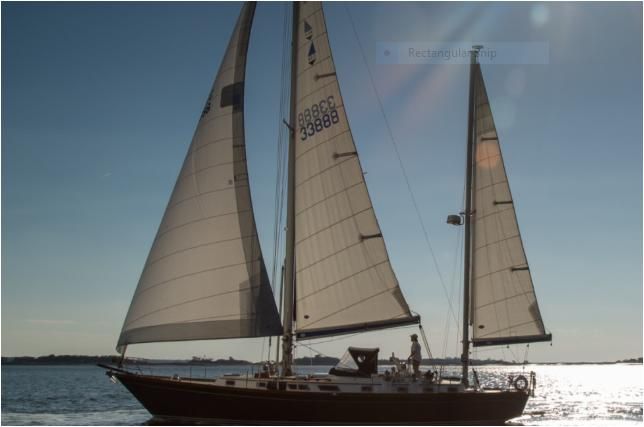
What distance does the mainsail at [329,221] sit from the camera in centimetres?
2800

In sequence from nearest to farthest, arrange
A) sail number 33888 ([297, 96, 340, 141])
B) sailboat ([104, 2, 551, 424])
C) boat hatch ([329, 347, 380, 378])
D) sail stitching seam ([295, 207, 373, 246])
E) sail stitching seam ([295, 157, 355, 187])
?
1. sailboat ([104, 2, 551, 424])
2. boat hatch ([329, 347, 380, 378])
3. sail stitching seam ([295, 207, 373, 246])
4. sail stitching seam ([295, 157, 355, 187])
5. sail number 33888 ([297, 96, 340, 141])

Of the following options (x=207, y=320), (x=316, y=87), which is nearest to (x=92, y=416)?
(x=207, y=320)

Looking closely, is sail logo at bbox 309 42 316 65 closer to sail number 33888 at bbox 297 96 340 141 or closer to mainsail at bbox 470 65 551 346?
sail number 33888 at bbox 297 96 340 141

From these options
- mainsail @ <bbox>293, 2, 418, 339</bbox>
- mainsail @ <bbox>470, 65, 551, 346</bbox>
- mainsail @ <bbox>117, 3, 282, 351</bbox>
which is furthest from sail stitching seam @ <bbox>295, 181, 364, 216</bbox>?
mainsail @ <bbox>470, 65, 551, 346</bbox>

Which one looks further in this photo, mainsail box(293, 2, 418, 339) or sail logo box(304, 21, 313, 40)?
sail logo box(304, 21, 313, 40)

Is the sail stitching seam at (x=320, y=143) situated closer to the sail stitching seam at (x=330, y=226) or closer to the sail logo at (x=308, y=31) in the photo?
the sail stitching seam at (x=330, y=226)

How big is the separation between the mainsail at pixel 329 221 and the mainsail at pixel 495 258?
205 inches

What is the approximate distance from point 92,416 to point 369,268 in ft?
63.8

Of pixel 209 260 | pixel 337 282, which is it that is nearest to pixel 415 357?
pixel 337 282

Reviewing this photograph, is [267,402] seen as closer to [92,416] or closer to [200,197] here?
[200,197]

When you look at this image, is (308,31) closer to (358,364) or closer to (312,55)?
(312,55)

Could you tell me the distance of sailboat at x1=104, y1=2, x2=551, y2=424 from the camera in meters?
26.3

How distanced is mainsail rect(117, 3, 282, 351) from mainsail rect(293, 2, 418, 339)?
1.84 m

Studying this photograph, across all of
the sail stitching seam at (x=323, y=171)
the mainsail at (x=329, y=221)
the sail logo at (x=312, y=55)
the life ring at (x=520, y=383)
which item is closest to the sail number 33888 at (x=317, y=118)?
the mainsail at (x=329, y=221)
